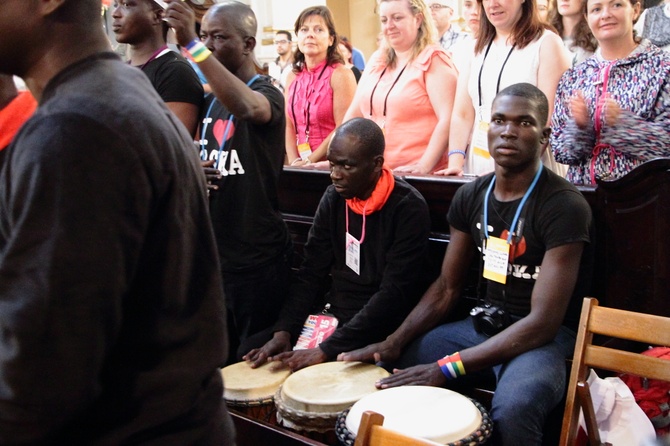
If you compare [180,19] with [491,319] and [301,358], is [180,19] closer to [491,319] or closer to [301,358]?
[301,358]

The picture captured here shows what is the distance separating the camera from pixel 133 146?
3.22 feet

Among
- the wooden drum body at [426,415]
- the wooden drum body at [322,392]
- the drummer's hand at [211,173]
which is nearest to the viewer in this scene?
the wooden drum body at [426,415]

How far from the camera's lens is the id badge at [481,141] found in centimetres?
349

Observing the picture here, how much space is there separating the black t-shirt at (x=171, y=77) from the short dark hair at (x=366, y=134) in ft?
2.16

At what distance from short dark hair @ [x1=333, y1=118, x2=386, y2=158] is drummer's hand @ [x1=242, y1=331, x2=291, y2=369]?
0.84m

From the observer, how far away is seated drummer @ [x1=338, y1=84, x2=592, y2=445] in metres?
2.53

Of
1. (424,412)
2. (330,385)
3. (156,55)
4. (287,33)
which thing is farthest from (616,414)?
(287,33)

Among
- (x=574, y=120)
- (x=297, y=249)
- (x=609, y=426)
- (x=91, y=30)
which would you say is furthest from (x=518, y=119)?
(x=91, y=30)

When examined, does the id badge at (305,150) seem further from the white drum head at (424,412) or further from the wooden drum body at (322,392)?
the white drum head at (424,412)

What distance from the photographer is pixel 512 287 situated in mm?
2822

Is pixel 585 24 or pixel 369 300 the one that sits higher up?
pixel 585 24

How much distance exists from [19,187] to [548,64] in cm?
301

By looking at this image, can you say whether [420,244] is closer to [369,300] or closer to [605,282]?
[369,300]

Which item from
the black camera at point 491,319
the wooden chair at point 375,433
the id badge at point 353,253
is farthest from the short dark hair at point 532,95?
the wooden chair at point 375,433
